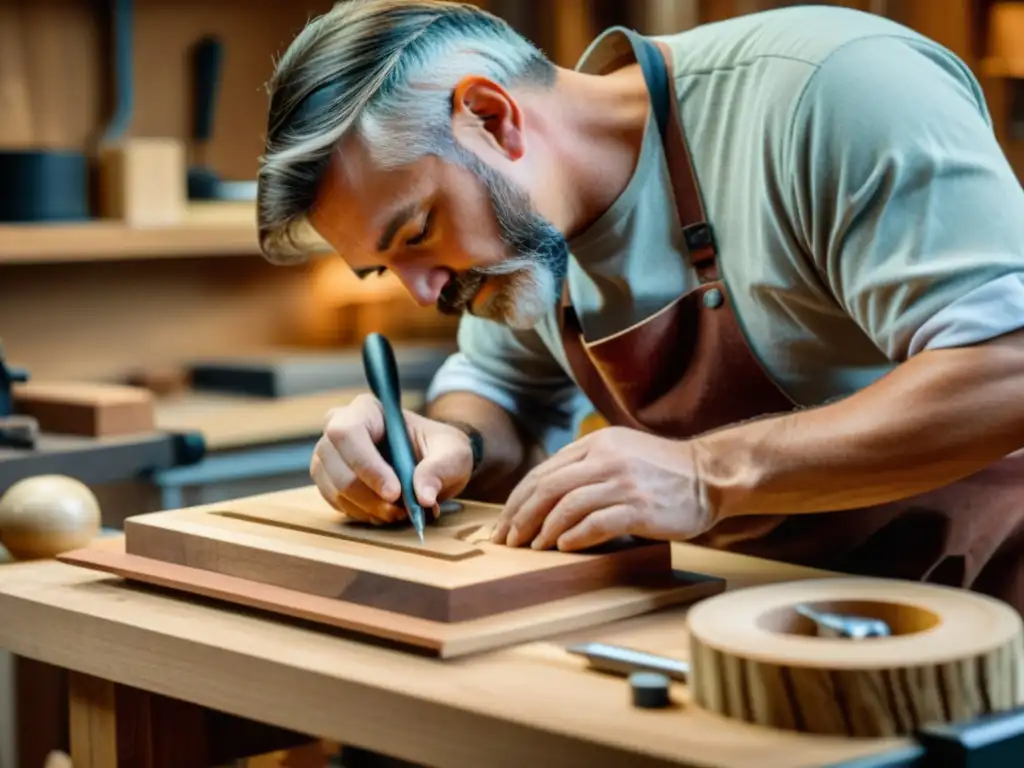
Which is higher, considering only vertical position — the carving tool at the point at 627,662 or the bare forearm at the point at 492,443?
the bare forearm at the point at 492,443

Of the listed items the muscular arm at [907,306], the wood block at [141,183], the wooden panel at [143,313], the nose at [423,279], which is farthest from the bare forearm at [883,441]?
the wooden panel at [143,313]

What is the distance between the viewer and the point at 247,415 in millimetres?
3102

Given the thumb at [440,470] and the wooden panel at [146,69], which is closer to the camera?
the thumb at [440,470]

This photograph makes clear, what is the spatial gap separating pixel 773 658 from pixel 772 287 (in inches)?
27.9

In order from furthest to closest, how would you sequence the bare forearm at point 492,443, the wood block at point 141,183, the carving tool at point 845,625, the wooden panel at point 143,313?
Answer: the wooden panel at point 143,313 → the wood block at point 141,183 → the bare forearm at point 492,443 → the carving tool at point 845,625

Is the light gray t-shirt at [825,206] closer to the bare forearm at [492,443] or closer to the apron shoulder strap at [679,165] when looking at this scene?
the apron shoulder strap at [679,165]

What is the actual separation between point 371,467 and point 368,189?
0.29 meters

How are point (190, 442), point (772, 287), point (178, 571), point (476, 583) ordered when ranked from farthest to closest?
point (190, 442) → point (772, 287) → point (178, 571) → point (476, 583)

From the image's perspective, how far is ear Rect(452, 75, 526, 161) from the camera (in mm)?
1780

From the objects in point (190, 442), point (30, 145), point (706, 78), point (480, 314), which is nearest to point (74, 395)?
point (190, 442)

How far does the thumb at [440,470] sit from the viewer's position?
174 centimetres

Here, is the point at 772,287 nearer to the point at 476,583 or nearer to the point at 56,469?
the point at 476,583

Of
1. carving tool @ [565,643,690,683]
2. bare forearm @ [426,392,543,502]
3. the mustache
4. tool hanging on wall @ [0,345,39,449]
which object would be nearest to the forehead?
the mustache

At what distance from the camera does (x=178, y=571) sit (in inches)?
64.9
